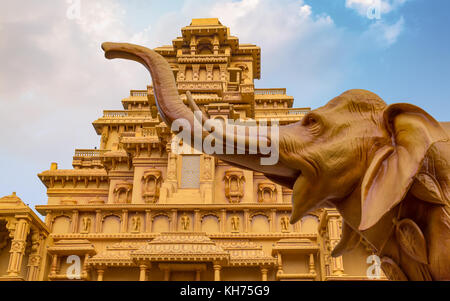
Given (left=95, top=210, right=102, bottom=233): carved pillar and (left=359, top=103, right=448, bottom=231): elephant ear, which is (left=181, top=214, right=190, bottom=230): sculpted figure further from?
(left=359, top=103, right=448, bottom=231): elephant ear

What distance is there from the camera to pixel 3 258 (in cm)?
2000

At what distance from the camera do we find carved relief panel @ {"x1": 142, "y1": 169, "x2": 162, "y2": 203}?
85.1 ft

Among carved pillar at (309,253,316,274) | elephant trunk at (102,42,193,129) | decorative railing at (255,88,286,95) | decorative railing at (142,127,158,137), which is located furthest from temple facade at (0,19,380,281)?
elephant trunk at (102,42,193,129)

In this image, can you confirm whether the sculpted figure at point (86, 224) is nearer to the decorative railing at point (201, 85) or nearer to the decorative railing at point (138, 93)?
the decorative railing at point (201, 85)

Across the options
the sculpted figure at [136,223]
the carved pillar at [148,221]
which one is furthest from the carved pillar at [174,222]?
the sculpted figure at [136,223]

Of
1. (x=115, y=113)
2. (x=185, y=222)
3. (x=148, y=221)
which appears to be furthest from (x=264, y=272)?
(x=115, y=113)

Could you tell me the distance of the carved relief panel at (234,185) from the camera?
954 inches

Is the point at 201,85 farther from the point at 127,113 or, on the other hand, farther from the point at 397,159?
the point at 397,159

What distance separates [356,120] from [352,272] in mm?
16622

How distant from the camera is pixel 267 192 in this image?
2591 centimetres

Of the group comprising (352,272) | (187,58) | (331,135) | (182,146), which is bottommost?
(331,135)
